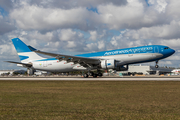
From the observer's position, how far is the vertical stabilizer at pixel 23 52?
43.8m

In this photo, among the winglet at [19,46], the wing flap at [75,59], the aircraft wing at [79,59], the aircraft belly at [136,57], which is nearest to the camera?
the wing flap at [75,59]

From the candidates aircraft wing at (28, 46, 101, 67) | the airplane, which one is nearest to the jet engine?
the airplane

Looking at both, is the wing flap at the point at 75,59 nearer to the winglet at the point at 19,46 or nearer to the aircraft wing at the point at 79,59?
the aircraft wing at the point at 79,59

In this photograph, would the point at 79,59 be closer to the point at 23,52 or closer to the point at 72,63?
the point at 72,63

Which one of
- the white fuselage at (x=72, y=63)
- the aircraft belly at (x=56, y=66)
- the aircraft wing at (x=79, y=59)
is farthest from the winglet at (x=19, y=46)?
the aircraft wing at (x=79, y=59)

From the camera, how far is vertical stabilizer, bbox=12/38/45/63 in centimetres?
4375

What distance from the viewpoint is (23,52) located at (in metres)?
44.5

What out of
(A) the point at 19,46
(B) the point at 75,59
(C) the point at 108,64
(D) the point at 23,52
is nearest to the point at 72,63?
(B) the point at 75,59

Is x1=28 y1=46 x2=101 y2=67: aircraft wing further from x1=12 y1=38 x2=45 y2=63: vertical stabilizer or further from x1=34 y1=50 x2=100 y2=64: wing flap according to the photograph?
x1=12 y1=38 x2=45 y2=63: vertical stabilizer

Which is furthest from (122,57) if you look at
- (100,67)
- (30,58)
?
(30,58)

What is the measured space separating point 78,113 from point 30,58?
130ft

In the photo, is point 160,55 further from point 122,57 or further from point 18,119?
point 18,119

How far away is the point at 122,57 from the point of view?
37.1 m

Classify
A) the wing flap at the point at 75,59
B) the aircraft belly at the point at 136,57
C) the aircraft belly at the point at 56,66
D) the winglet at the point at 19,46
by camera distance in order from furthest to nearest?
the winglet at the point at 19,46
the aircraft belly at the point at 56,66
the aircraft belly at the point at 136,57
the wing flap at the point at 75,59
